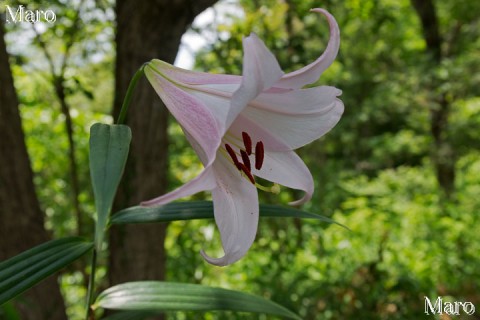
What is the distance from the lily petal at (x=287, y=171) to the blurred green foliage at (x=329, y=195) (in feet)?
3.53

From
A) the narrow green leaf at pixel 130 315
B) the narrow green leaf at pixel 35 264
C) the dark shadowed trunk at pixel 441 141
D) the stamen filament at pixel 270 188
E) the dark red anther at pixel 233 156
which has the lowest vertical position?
the narrow green leaf at pixel 130 315

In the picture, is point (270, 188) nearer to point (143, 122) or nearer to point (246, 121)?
point (246, 121)

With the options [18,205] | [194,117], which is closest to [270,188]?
[194,117]

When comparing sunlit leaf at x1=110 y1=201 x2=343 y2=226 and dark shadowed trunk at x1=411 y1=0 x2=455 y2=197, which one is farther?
dark shadowed trunk at x1=411 y1=0 x2=455 y2=197

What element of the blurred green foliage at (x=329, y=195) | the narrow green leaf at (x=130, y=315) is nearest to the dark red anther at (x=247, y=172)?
the narrow green leaf at (x=130, y=315)

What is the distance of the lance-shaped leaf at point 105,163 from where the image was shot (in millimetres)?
475

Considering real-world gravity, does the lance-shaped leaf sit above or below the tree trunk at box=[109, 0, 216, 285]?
below

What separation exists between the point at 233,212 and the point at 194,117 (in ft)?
0.38

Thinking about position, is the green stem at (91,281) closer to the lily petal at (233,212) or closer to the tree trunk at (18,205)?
the lily petal at (233,212)

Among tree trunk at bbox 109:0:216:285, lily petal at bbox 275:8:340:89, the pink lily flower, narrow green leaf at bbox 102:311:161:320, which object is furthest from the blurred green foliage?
lily petal at bbox 275:8:340:89

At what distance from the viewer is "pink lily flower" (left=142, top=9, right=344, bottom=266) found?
1.62 ft

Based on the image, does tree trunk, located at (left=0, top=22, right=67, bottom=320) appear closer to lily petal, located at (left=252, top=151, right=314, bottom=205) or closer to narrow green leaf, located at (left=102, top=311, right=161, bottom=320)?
narrow green leaf, located at (left=102, top=311, right=161, bottom=320)

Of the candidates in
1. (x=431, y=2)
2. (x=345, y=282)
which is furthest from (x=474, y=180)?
(x=345, y=282)

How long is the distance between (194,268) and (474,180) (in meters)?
3.75
